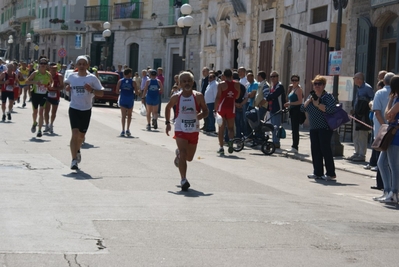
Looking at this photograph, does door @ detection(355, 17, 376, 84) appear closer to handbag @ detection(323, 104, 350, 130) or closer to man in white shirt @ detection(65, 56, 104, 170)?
handbag @ detection(323, 104, 350, 130)

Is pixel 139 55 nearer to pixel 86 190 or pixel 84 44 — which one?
pixel 84 44

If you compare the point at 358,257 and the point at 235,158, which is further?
the point at 235,158

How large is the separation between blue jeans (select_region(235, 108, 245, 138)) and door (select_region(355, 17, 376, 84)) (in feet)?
14.9

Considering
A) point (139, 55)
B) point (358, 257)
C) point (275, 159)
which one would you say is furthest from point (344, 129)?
point (139, 55)

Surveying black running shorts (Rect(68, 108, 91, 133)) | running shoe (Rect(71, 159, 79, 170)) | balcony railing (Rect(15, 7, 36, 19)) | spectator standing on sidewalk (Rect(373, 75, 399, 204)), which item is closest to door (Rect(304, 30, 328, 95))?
black running shorts (Rect(68, 108, 91, 133))

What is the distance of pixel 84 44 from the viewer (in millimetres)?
63562

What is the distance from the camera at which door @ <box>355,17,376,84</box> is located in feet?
Answer: 75.2

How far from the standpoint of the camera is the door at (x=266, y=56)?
106ft

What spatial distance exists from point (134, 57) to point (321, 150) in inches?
1611

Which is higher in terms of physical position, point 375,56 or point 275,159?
point 375,56

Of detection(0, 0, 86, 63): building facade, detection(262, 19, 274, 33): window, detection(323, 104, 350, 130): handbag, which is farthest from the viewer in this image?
detection(0, 0, 86, 63): building facade

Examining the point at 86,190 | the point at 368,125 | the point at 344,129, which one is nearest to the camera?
the point at 86,190

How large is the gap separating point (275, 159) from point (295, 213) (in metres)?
8.07

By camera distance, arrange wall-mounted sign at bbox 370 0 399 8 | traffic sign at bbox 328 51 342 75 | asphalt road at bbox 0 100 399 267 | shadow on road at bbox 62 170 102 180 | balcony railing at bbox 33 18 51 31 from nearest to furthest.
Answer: asphalt road at bbox 0 100 399 267 < shadow on road at bbox 62 170 102 180 < traffic sign at bbox 328 51 342 75 < wall-mounted sign at bbox 370 0 399 8 < balcony railing at bbox 33 18 51 31
